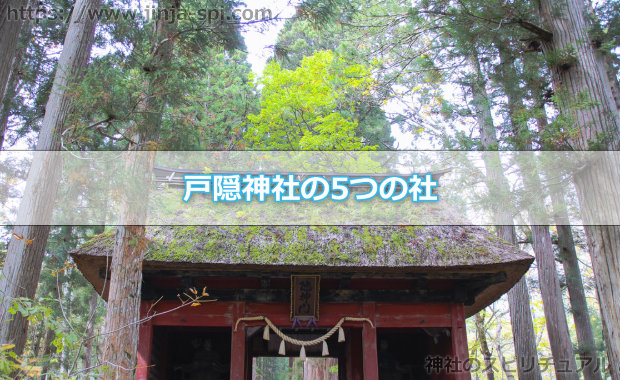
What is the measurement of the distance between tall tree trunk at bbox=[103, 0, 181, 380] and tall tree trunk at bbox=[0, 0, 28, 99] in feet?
4.54

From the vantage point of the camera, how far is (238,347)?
6719 mm

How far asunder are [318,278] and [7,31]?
15.3 feet

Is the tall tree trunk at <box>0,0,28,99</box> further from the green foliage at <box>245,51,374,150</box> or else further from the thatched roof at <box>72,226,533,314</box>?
the green foliage at <box>245,51,374,150</box>

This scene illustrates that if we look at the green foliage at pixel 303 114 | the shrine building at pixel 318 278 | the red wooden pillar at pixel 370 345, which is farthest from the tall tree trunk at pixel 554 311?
the green foliage at pixel 303 114

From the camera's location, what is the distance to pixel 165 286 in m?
7.04

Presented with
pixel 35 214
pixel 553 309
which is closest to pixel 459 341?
pixel 553 309

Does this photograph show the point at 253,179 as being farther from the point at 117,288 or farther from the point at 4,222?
the point at 4,222

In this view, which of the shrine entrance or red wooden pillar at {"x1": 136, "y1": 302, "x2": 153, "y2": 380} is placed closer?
red wooden pillar at {"x1": 136, "y1": 302, "x2": 153, "y2": 380}

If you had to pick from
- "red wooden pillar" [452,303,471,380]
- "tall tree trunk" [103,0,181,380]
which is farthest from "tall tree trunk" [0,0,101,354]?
"red wooden pillar" [452,303,471,380]

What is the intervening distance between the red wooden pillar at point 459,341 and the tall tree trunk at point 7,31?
6.57 m

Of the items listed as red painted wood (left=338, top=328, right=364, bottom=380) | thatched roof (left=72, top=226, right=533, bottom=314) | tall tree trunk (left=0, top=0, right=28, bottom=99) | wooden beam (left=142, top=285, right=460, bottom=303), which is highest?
tall tree trunk (left=0, top=0, right=28, bottom=99)

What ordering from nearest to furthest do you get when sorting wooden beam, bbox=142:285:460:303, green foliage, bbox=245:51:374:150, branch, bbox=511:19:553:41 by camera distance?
1. branch, bbox=511:19:553:41
2. wooden beam, bbox=142:285:460:303
3. green foliage, bbox=245:51:374:150

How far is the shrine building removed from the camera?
6230 millimetres

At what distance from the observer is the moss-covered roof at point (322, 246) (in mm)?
6176
